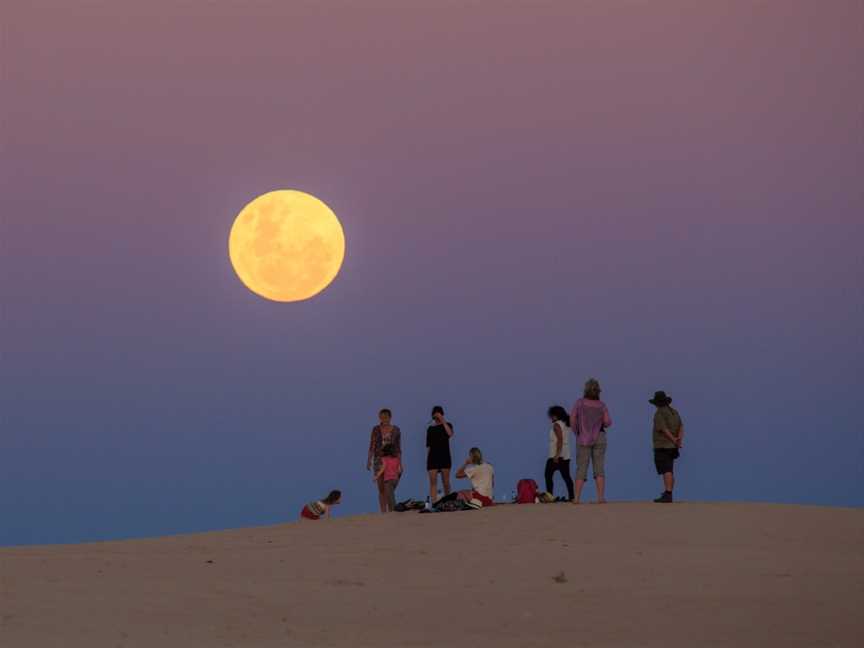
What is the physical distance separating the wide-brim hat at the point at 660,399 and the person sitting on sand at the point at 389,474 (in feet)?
15.5

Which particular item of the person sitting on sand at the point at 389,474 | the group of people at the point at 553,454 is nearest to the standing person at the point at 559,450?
the group of people at the point at 553,454

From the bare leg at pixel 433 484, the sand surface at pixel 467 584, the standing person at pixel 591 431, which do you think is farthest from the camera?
the bare leg at pixel 433 484

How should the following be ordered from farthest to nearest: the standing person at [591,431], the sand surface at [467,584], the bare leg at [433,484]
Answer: the bare leg at [433,484] < the standing person at [591,431] < the sand surface at [467,584]

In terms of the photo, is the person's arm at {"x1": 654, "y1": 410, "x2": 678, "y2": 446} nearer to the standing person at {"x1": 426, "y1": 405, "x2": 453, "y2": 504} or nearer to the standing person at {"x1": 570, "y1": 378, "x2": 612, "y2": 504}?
the standing person at {"x1": 570, "y1": 378, "x2": 612, "y2": 504}

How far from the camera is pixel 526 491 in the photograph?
2458 centimetres

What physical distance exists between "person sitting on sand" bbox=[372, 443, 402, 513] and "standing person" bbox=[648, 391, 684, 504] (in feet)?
15.4

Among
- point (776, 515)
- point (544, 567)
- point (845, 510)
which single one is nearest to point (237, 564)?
point (544, 567)

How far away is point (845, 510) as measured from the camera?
74.2 feet

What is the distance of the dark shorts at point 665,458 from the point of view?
23250mm

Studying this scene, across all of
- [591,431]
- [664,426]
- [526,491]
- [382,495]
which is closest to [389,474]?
[382,495]

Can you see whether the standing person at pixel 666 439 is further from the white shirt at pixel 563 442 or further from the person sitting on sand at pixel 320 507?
the person sitting on sand at pixel 320 507

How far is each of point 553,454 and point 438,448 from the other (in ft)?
7.28

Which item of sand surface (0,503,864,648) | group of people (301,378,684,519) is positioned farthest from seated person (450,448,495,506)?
sand surface (0,503,864,648)

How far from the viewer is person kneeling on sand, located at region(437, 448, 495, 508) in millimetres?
24000
